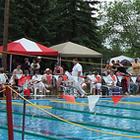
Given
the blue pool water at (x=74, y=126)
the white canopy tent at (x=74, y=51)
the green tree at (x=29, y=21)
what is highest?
the green tree at (x=29, y=21)

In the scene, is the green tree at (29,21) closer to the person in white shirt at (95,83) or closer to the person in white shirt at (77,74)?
the person in white shirt at (95,83)

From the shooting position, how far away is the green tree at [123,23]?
40469 mm

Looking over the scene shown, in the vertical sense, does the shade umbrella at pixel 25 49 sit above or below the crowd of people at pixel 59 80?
above

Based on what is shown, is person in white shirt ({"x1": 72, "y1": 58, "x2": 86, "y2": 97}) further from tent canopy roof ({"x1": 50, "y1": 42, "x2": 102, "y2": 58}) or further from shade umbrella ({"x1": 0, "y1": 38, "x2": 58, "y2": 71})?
tent canopy roof ({"x1": 50, "y1": 42, "x2": 102, "y2": 58})

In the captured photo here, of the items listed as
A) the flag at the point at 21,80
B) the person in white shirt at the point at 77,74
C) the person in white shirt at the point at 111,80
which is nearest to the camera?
the flag at the point at 21,80

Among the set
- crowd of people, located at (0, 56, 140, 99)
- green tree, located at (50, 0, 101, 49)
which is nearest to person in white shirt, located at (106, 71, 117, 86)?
crowd of people, located at (0, 56, 140, 99)

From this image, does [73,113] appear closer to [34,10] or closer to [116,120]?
[116,120]

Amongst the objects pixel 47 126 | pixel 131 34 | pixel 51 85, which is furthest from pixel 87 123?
pixel 131 34

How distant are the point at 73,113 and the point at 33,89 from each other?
223 inches

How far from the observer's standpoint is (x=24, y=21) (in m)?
27.2

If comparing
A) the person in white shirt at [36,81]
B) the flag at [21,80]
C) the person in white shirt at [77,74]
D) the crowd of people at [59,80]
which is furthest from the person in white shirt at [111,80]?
the flag at [21,80]

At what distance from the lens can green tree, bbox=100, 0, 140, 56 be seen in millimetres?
40469

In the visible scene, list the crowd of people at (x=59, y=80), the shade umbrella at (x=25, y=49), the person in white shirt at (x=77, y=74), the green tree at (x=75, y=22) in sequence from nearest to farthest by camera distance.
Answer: the crowd of people at (x=59, y=80) < the person in white shirt at (x=77, y=74) < the shade umbrella at (x=25, y=49) < the green tree at (x=75, y=22)

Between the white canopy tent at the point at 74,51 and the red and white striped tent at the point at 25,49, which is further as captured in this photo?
the white canopy tent at the point at 74,51
